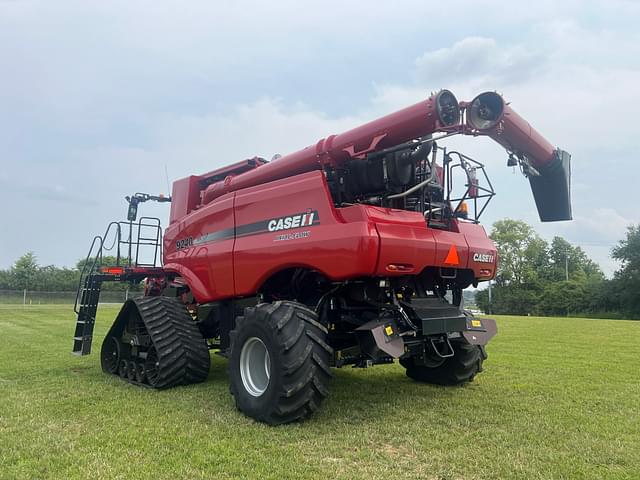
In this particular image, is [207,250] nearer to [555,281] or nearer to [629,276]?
[629,276]

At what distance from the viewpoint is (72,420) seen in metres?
5.35

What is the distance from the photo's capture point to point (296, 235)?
580cm

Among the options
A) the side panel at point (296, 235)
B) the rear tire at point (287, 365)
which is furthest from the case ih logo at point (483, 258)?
the rear tire at point (287, 365)

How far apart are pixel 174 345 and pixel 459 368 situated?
394cm

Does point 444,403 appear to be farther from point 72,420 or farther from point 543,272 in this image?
point 543,272

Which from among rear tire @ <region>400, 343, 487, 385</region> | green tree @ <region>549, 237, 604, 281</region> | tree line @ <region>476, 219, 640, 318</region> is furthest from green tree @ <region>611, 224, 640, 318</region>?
rear tire @ <region>400, 343, 487, 385</region>

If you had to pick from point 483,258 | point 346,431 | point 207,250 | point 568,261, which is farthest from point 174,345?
point 568,261

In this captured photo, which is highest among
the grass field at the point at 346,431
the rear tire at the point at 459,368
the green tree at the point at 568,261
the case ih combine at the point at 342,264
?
the green tree at the point at 568,261

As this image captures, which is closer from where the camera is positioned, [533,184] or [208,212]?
[533,184]

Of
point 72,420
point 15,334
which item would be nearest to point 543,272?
point 15,334

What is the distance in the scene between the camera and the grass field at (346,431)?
3.98m

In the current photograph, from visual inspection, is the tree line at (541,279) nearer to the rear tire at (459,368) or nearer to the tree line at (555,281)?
the tree line at (555,281)

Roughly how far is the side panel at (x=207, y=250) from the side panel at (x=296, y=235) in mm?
249

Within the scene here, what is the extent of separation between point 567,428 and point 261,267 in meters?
3.71
